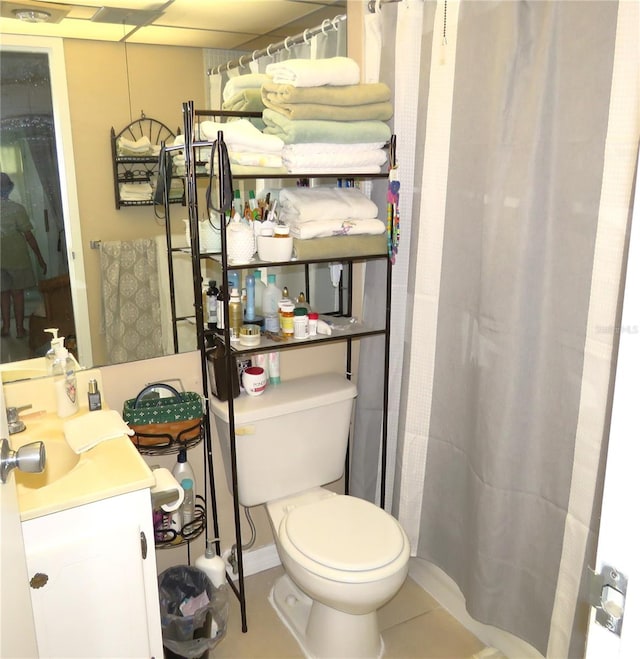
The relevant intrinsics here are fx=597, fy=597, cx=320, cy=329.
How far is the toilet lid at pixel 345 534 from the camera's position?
5.85 ft

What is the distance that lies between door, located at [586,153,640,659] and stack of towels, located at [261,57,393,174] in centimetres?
139

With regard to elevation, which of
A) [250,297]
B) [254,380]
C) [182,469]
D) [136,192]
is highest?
[136,192]

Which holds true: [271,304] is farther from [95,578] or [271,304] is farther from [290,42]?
[95,578]

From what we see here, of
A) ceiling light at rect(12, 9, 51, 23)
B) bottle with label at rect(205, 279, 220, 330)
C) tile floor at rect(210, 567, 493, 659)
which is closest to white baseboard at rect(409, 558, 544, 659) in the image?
tile floor at rect(210, 567, 493, 659)

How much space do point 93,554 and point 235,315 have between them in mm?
857

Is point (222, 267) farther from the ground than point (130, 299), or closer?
farther from the ground

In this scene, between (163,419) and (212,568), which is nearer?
(163,419)

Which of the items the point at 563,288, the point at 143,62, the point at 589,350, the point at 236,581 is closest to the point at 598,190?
the point at 563,288

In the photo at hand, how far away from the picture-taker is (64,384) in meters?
1.76

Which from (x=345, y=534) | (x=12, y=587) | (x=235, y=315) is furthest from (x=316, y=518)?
(x=12, y=587)

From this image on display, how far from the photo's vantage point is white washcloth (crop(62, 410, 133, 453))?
1.58 metres

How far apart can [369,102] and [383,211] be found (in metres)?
0.38

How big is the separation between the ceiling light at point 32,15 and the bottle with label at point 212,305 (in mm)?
898

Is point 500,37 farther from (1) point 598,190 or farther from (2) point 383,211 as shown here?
(2) point 383,211
